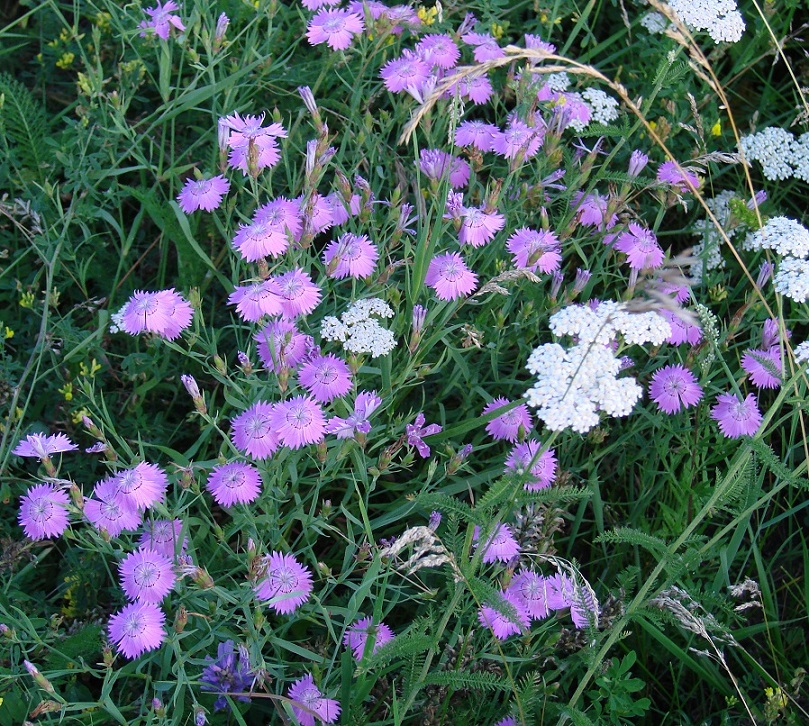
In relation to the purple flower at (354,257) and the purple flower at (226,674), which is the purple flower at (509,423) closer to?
the purple flower at (354,257)

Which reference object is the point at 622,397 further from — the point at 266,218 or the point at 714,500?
the point at 266,218

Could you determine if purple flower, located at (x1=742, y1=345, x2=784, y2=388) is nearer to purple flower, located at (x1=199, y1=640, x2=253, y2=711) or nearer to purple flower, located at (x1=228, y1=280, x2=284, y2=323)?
purple flower, located at (x1=228, y1=280, x2=284, y2=323)

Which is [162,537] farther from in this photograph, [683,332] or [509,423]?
[683,332]

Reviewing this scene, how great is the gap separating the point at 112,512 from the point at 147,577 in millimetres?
148

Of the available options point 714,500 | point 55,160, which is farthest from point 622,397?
point 55,160

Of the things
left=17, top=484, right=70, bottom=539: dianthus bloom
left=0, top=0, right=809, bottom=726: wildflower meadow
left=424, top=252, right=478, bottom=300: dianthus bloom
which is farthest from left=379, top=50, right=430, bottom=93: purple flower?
left=17, top=484, right=70, bottom=539: dianthus bloom

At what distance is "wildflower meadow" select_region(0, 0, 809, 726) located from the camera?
1.61 metres

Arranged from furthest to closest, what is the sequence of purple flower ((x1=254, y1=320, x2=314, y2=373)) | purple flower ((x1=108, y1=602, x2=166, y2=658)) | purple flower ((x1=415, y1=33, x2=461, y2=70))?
purple flower ((x1=415, y1=33, x2=461, y2=70)) → purple flower ((x1=254, y1=320, x2=314, y2=373)) → purple flower ((x1=108, y1=602, x2=166, y2=658))

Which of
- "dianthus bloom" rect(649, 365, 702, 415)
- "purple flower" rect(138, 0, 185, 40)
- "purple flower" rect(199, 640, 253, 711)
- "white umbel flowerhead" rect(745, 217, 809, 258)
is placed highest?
"white umbel flowerhead" rect(745, 217, 809, 258)

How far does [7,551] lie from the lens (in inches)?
70.9

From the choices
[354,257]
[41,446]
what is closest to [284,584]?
[41,446]

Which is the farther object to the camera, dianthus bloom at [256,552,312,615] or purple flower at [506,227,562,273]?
purple flower at [506,227,562,273]

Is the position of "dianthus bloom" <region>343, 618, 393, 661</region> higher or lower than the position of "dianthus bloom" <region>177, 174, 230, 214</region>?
lower

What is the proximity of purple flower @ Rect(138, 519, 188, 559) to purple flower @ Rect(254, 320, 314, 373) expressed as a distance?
0.37 metres
